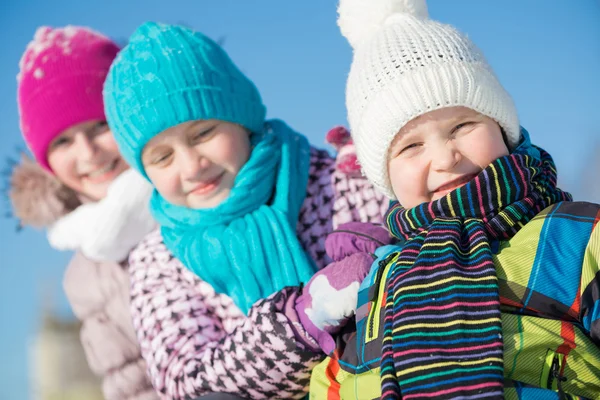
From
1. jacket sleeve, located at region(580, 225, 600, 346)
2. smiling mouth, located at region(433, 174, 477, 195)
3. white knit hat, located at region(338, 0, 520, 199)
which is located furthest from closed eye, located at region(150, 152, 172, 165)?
jacket sleeve, located at region(580, 225, 600, 346)

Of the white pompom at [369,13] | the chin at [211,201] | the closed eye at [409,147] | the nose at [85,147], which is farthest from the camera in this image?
the nose at [85,147]

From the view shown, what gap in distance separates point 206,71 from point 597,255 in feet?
5.02

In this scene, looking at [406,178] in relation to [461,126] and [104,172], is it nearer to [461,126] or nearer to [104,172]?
[461,126]

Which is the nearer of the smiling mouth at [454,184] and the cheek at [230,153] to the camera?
the smiling mouth at [454,184]

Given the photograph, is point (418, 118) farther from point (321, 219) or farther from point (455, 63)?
point (321, 219)

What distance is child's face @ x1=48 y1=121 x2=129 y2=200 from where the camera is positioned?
10.7 feet

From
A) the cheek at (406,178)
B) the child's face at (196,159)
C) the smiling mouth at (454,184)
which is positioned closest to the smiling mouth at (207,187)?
the child's face at (196,159)

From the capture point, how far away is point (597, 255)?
4.78ft

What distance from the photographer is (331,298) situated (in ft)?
5.93

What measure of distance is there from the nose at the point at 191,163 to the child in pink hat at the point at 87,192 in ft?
2.19

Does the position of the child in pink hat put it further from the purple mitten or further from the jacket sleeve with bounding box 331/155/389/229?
the purple mitten

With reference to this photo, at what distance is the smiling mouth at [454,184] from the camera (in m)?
1.75

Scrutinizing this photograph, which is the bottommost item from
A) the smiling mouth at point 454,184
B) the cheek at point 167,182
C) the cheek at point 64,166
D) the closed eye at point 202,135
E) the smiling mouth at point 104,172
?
the smiling mouth at point 454,184

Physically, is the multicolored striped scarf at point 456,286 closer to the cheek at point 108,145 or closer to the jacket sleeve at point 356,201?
the jacket sleeve at point 356,201
